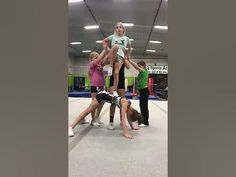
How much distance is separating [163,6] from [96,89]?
11.8 feet

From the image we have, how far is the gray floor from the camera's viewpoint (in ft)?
4.54

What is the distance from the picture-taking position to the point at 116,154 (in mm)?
1693

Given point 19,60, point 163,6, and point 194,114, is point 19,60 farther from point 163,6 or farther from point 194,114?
point 163,6

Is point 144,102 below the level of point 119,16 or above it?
below

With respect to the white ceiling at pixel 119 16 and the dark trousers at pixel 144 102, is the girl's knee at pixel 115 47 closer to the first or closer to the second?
the dark trousers at pixel 144 102

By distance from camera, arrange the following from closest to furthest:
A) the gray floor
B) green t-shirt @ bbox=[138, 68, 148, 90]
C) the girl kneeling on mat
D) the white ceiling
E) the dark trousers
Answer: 1. the gray floor
2. the girl kneeling on mat
3. the dark trousers
4. green t-shirt @ bbox=[138, 68, 148, 90]
5. the white ceiling

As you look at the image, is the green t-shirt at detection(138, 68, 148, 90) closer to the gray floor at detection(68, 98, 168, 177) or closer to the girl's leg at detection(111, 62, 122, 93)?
the girl's leg at detection(111, 62, 122, 93)

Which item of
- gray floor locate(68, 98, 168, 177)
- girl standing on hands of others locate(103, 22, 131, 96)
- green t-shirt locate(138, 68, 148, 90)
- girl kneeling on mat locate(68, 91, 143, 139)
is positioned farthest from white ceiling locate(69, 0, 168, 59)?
gray floor locate(68, 98, 168, 177)

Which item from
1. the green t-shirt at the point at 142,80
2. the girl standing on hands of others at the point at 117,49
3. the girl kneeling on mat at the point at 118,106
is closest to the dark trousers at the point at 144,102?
the green t-shirt at the point at 142,80

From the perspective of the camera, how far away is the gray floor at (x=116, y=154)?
4.54 ft

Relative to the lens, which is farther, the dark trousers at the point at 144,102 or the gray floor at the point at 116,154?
the dark trousers at the point at 144,102

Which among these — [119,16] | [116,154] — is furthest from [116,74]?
[119,16]

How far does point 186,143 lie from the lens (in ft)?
3.22

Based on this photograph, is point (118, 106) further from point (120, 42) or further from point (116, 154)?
point (116, 154)
